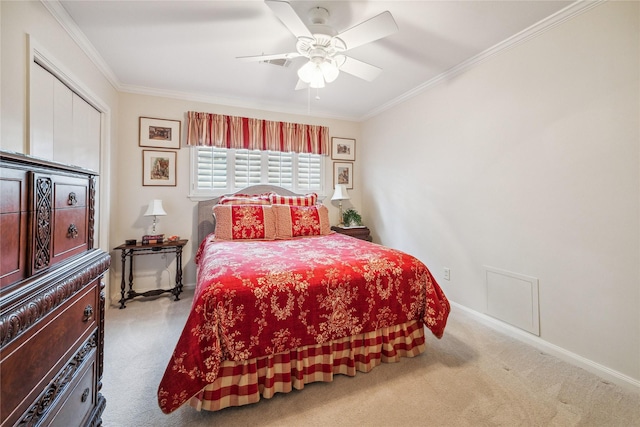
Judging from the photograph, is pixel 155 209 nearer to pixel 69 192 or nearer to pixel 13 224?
pixel 69 192

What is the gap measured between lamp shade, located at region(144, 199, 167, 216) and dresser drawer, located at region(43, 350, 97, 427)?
227 cm

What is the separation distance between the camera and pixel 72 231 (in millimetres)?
964

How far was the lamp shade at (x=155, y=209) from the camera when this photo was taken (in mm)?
3117

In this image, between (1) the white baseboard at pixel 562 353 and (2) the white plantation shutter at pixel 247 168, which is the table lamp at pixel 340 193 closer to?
(2) the white plantation shutter at pixel 247 168

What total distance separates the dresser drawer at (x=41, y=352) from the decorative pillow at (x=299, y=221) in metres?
2.04

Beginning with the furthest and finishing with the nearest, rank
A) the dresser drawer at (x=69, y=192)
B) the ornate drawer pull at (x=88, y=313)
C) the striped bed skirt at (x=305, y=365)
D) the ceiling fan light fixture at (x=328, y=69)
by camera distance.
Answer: the ceiling fan light fixture at (x=328, y=69) < the striped bed skirt at (x=305, y=365) < the ornate drawer pull at (x=88, y=313) < the dresser drawer at (x=69, y=192)

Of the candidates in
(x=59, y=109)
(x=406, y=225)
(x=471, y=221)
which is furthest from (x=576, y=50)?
(x=59, y=109)

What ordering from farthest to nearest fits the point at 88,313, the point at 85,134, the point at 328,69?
the point at 85,134, the point at 328,69, the point at 88,313

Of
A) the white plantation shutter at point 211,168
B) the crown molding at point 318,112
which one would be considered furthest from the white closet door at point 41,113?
the white plantation shutter at point 211,168

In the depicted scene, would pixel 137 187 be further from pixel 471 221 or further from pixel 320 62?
pixel 471 221

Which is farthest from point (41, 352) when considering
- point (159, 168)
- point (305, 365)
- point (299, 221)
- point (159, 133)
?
point (159, 133)

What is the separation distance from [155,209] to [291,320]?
244cm

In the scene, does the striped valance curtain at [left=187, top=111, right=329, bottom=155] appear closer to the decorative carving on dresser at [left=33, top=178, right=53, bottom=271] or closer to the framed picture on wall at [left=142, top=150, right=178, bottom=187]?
the framed picture on wall at [left=142, top=150, right=178, bottom=187]

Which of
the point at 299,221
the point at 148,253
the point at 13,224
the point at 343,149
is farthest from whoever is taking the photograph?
the point at 343,149
